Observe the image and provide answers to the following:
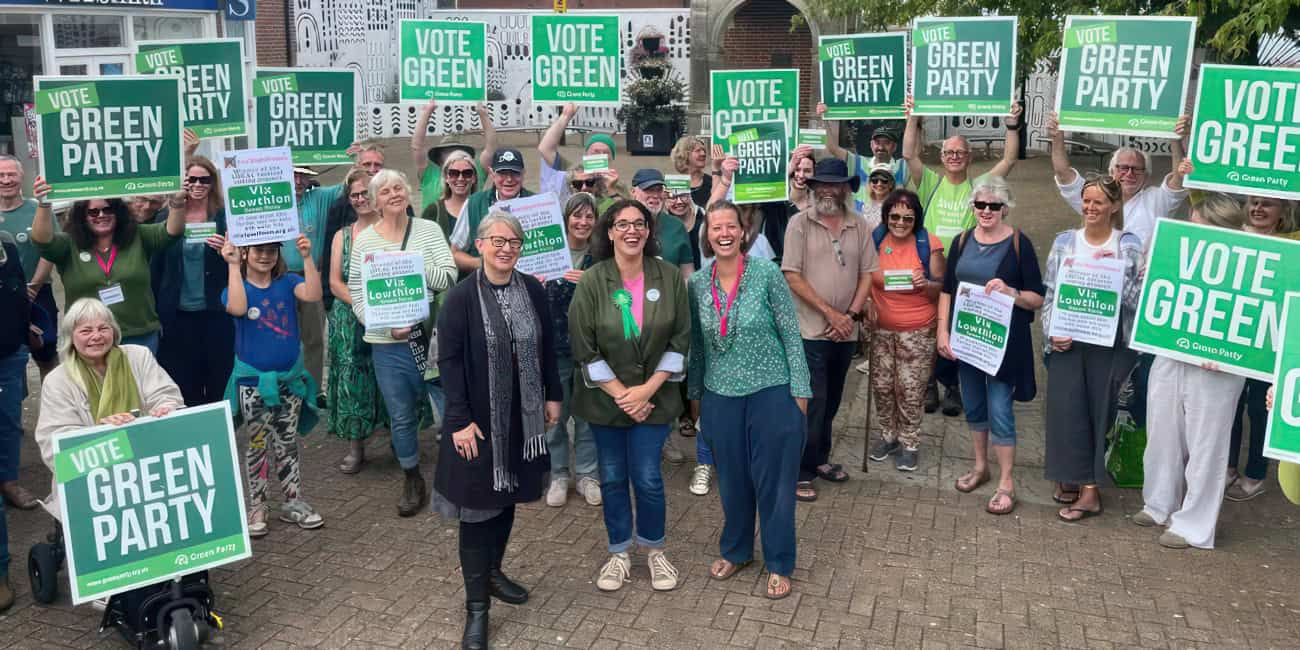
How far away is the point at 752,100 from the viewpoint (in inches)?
334

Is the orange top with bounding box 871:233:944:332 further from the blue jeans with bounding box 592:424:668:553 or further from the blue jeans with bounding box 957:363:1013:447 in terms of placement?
the blue jeans with bounding box 592:424:668:553

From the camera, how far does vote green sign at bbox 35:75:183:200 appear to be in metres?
6.65

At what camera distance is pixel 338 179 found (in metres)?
21.3

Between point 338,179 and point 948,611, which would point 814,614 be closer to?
point 948,611

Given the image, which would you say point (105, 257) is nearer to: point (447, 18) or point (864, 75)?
point (864, 75)

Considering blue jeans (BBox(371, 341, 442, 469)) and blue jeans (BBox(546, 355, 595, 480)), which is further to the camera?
blue jeans (BBox(546, 355, 595, 480))

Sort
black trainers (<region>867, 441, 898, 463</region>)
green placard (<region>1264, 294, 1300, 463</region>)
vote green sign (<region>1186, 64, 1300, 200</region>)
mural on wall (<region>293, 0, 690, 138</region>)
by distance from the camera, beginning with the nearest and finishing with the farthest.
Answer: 1. green placard (<region>1264, 294, 1300, 463</region>)
2. vote green sign (<region>1186, 64, 1300, 200</region>)
3. black trainers (<region>867, 441, 898, 463</region>)
4. mural on wall (<region>293, 0, 690, 138</region>)

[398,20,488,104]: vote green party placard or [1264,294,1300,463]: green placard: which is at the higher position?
[398,20,488,104]: vote green party placard

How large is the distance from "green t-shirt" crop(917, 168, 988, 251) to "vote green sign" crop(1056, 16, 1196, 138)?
0.96 metres

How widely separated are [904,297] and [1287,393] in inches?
97.2

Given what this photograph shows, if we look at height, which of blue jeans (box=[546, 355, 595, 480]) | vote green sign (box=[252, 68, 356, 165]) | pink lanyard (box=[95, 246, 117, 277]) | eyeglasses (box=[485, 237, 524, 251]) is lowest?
blue jeans (box=[546, 355, 595, 480])

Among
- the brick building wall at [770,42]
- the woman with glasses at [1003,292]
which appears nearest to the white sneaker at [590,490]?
the woman with glasses at [1003,292]

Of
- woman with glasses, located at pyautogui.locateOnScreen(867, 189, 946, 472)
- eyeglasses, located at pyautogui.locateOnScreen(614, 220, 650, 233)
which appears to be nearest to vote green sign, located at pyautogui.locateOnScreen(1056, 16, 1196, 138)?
woman with glasses, located at pyautogui.locateOnScreen(867, 189, 946, 472)

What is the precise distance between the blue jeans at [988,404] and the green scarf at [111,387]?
4.63 m
